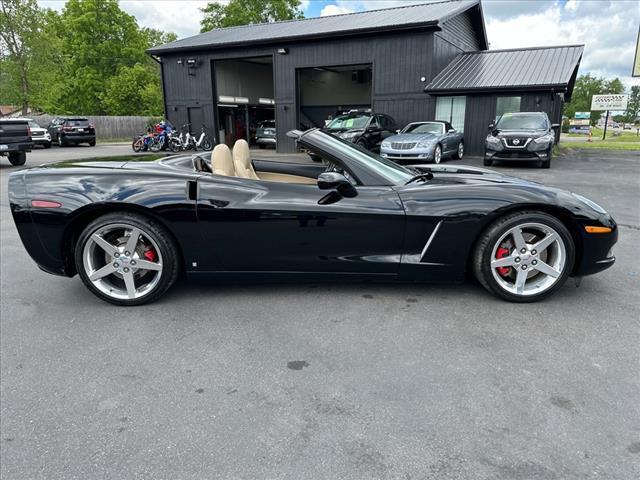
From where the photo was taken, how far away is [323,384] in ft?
7.61

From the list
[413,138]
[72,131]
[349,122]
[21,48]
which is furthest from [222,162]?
[21,48]

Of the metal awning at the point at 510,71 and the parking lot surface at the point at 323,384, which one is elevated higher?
the metal awning at the point at 510,71

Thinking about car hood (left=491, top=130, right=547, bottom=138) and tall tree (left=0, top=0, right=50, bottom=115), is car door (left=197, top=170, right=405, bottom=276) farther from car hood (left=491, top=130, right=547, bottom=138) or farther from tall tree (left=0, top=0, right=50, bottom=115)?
tall tree (left=0, top=0, right=50, bottom=115)

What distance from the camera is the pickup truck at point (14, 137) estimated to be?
43.9 ft

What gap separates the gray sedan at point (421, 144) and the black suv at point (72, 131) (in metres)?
18.8

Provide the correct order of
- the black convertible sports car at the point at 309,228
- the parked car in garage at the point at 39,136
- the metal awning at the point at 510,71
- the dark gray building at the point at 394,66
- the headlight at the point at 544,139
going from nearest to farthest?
the black convertible sports car at the point at 309,228, the headlight at the point at 544,139, the metal awning at the point at 510,71, the dark gray building at the point at 394,66, the parked car in garage at the point at 39,136

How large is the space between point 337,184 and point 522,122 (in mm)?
11801

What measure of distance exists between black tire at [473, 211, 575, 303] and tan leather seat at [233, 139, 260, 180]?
182 centimetres

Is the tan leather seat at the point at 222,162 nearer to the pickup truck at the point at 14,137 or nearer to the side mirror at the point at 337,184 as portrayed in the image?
the side mirror at the point at 337,184

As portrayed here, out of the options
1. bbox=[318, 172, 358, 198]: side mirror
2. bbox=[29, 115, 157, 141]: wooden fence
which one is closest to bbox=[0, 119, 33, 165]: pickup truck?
bbox=[318, 172, 358, 198]: side mirror

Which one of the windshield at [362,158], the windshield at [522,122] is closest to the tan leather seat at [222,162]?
the windshield at [362,158]

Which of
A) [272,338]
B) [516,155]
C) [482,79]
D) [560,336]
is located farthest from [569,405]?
[482,79]

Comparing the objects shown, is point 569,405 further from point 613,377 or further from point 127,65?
point 127,65

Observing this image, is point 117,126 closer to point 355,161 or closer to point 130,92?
point 130,92
